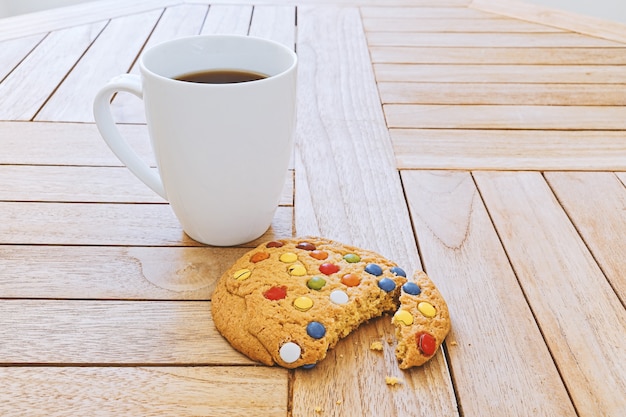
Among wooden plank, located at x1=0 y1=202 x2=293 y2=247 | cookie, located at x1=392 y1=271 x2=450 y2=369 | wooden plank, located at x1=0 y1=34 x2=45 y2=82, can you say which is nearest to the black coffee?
wooden plank, located at x1=0 y1=202 x2=293 y2=247

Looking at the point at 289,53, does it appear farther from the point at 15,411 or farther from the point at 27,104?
the point at 27,104

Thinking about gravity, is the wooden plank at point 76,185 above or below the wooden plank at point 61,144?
above

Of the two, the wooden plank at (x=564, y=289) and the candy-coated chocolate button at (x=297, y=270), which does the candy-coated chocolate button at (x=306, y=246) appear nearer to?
the candy-coated chocolate button at (x=297, y=270)

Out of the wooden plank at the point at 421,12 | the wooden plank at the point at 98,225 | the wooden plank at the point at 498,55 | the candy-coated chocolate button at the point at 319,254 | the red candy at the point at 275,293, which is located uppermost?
the red candy at the point at 275,293

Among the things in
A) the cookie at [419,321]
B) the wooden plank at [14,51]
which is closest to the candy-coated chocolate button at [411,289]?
the cookie at [419,321]

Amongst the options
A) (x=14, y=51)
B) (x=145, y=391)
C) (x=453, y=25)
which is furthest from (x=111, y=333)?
(x=453, y=25)

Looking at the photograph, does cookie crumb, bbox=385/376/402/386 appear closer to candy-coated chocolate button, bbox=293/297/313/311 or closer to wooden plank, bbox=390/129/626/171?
candy-coated chocolate button, bbox=293/297/313/311
